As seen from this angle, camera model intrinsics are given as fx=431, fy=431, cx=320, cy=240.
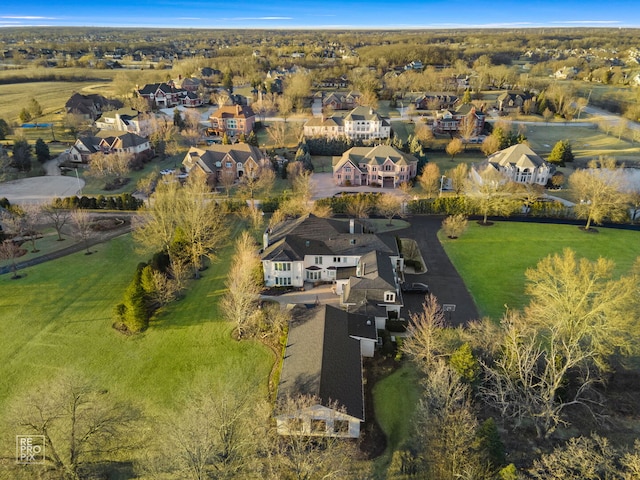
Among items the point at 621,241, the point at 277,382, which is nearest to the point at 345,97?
the point at 621,241

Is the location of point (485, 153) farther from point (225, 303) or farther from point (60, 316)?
point (60, 316)

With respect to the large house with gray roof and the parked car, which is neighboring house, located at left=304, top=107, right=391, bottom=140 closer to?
the large house with gray roof

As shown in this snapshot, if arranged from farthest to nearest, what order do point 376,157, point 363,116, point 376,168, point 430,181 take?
1. point 363,116
2. point 376,157
3. point 376,168
4. point 430,181

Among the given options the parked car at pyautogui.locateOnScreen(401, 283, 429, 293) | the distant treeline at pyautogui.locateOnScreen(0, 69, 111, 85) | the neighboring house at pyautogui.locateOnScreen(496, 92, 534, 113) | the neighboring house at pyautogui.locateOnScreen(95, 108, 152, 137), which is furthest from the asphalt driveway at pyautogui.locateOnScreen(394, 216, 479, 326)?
the distant treeline at pyautogui.locateOnScreen(0, 69, 111, 85)

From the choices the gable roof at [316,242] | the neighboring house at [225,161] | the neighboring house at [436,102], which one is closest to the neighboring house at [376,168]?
the neighboring house at [225,161]

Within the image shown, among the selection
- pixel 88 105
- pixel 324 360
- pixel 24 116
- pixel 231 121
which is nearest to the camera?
pixel 324 360

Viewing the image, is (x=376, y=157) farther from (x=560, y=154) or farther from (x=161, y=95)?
(x=161, y=95)

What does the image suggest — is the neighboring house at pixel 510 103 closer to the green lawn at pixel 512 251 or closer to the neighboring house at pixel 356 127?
the neighboring house at pixel 356 127

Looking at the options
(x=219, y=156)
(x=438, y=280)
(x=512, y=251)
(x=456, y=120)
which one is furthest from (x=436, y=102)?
(x=438, y=280)
